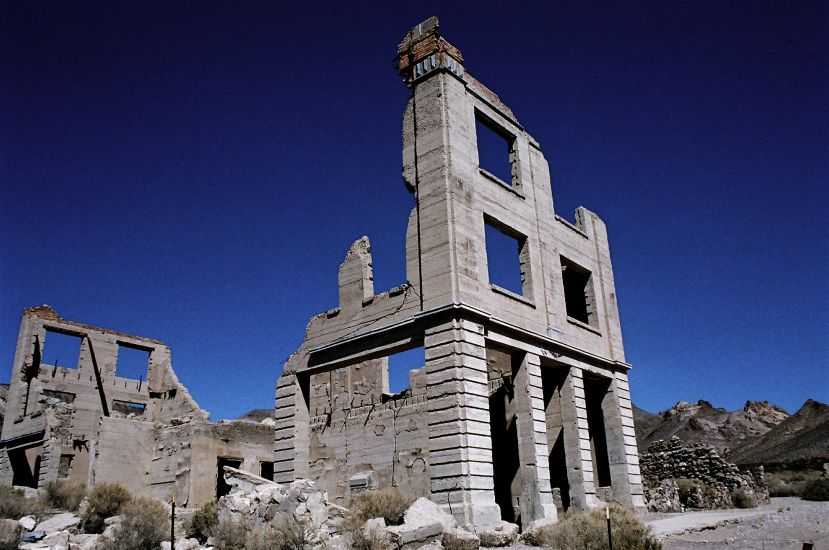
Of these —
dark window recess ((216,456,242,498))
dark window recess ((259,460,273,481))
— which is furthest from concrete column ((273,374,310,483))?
dark window recess ((259,460,273,481))

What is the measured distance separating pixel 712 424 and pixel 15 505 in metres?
46.6

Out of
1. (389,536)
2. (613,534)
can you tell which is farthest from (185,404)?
(613,534)

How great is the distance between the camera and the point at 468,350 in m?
14.3

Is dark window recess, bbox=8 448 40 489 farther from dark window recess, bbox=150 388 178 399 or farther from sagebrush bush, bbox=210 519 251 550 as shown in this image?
sagebrush bush, bbox=210 519 251 550

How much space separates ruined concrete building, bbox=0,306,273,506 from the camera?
2388 cm

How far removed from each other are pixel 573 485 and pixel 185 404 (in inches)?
647

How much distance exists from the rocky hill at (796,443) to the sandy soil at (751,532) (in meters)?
22.4

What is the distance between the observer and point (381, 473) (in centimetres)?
1970

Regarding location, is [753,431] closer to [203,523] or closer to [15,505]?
[203,523]

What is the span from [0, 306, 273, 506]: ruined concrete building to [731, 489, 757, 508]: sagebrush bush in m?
16.5

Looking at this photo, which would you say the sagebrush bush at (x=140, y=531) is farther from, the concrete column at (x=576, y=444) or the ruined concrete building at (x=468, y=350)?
the concrete column at (x=576, y=444)

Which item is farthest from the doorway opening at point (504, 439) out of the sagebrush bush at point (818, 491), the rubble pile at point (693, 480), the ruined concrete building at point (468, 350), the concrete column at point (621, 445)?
the sagebrush bush at point (818, 491)

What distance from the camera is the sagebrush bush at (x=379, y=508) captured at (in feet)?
41.9

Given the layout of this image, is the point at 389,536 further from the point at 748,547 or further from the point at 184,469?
the point at 184,469
